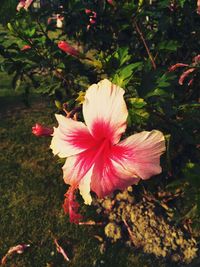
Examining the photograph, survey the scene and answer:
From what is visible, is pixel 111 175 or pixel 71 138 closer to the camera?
pixel 111 175

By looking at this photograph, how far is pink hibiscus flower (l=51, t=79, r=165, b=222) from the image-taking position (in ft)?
4.63

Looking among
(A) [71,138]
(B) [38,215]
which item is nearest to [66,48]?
(A) [71,138]

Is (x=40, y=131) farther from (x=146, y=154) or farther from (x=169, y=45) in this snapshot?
(x=169, y=45)

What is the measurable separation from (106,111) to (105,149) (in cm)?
16

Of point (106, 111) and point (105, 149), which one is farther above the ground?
point (106, 111)

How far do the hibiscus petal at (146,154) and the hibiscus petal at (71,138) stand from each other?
22 centimetres

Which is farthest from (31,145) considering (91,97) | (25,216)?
(91,97)

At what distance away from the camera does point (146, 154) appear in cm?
141

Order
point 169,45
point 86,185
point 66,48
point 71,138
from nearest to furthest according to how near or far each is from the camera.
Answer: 1. point 86,185
2. point 71,138
3. point 66,48
4. point 169,45

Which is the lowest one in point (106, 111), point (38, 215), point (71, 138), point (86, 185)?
point (38, 215)

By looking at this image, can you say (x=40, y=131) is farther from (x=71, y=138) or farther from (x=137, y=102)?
(x=137, y=102)

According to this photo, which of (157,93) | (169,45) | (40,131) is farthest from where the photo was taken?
(169,45)

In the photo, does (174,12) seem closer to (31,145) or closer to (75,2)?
(75,2)

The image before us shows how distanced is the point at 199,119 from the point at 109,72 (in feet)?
2.40
